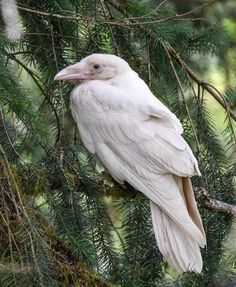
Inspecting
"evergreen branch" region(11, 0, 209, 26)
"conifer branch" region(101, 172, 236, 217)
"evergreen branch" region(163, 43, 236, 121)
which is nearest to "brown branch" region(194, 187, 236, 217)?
"conifer branch" region(101, 172, 236, 217)

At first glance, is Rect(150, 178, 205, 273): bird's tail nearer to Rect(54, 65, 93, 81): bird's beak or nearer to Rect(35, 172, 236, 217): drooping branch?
Rect(35, 172, 236, 217): drooping branch

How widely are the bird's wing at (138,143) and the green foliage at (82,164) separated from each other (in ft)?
0.32

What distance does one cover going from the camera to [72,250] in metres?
2.96

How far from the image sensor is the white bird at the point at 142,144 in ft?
11.4

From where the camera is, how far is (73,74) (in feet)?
12.6

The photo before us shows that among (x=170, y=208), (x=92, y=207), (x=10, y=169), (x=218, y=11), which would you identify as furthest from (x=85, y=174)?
(x=218, y=11)

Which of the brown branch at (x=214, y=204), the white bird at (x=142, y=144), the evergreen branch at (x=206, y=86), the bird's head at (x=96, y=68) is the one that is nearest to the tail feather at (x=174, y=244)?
the white bird at (x=142, y=144)

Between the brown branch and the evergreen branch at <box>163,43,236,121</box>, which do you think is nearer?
the brown branch

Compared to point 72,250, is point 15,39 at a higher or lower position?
higher

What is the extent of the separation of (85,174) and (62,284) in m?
0.77

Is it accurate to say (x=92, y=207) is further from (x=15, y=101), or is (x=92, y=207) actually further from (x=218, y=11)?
(x=218, y=11)

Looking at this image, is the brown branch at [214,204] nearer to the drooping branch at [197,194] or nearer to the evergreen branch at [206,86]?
the drooping branch at [197,194]

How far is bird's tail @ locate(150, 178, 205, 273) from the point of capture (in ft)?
11.2

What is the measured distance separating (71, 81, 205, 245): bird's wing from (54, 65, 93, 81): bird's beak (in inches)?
2.3
